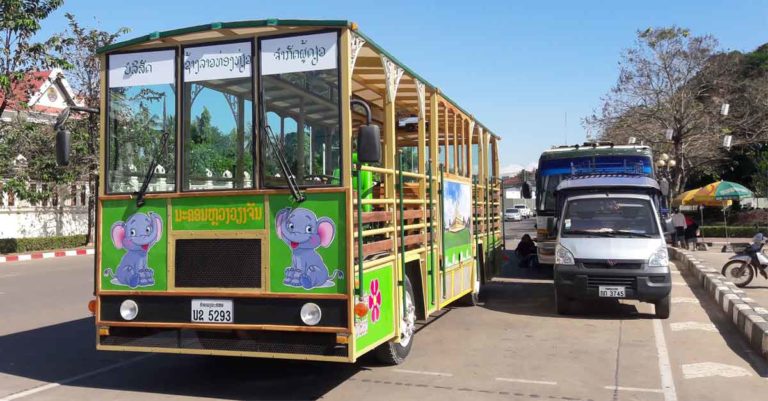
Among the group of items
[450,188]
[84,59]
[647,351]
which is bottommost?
[647,351]

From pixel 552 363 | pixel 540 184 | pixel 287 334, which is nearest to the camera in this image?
pixel 287 334

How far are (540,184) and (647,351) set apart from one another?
24.1 ft

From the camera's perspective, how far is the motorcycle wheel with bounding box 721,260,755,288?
13180 mm

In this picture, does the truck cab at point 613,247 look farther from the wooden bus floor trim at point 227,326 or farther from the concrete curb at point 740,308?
the wooden bus floor trim at point 227,326

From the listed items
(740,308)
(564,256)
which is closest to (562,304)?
(564,256)

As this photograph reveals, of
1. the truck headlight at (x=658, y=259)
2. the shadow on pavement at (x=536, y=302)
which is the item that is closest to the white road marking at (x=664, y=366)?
the truck headlight at (x=658, y=259)

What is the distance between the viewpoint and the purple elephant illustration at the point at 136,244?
556 cm

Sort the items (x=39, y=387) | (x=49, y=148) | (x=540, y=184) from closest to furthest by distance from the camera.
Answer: (x=39, y=387) < (x=540, y=184) < (x=49, y=148)

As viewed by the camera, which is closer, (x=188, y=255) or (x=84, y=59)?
(x=188, y=255)

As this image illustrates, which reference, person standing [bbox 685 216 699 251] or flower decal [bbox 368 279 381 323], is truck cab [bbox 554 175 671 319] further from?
person standing [bbox 685 216 699 251]

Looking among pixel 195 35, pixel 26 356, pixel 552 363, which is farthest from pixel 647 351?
pixel 26 356

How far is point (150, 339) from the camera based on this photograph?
18.2 ft

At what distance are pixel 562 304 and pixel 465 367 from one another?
12.1 feet

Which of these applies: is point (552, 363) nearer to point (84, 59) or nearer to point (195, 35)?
point (195, 35)
